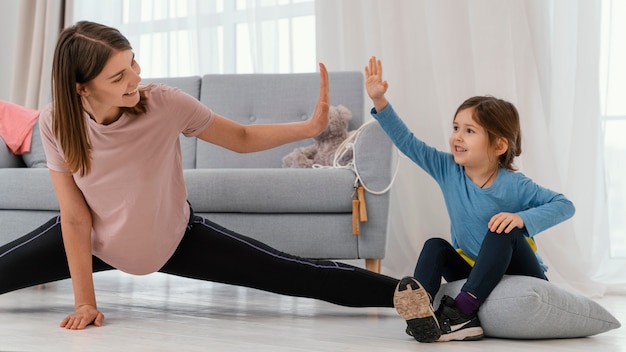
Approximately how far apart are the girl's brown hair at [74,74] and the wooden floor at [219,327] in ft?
1.37

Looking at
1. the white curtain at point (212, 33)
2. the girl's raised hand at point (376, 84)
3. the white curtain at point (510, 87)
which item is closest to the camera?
the girl's raised hand at point (376, 84)

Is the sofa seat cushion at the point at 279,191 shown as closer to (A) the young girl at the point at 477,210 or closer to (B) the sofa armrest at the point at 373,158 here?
(B) the sofa armrest at the point at 373,158

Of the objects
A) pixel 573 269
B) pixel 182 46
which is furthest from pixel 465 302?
pixel 182 46

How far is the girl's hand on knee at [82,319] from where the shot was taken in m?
1.79

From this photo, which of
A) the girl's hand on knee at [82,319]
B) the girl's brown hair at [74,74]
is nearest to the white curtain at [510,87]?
the girl's hand on knee at [82,319]

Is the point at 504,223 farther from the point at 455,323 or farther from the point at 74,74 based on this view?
the point at 74,74

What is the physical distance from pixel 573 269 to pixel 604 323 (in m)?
1.18

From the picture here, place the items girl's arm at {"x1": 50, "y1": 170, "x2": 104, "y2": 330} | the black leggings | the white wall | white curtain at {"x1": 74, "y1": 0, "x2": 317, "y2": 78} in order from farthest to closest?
the white wall
white curtain at {"x1": 74, "y1": 0, "x2": 317, "y2": 78}
the black leggings
girl's arm at {"x1": 50, "y1": 170, "x2": 104, "y2": 330}

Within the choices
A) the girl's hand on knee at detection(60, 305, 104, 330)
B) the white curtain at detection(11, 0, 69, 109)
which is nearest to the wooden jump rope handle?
the girl's hand on knee at detection(60, 305, 104, 330)

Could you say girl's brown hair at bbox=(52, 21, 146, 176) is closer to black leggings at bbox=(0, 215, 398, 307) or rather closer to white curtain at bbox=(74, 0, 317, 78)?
black leggings at bbox=(0, 215, 398, 307)

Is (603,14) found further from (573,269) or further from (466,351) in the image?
(466,351)

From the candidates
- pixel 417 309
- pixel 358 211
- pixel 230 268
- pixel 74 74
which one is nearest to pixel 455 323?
pixel 417 309

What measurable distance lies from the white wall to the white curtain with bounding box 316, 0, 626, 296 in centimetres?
231

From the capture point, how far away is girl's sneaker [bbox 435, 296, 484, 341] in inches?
66.4
